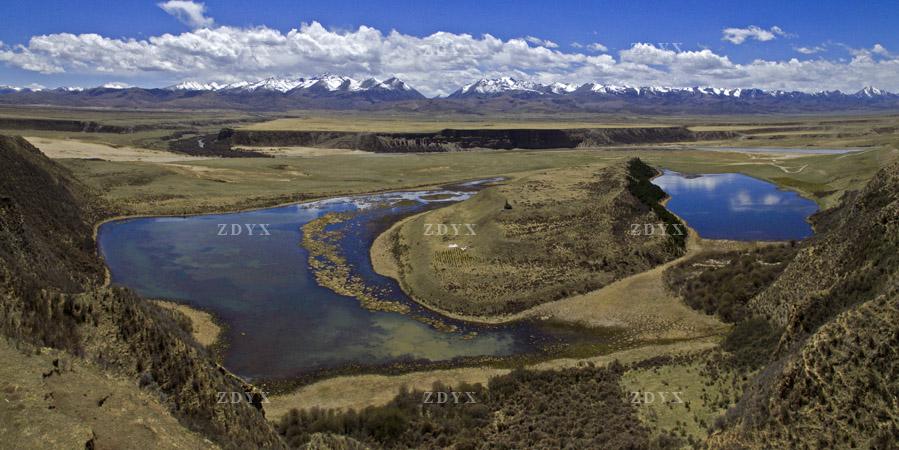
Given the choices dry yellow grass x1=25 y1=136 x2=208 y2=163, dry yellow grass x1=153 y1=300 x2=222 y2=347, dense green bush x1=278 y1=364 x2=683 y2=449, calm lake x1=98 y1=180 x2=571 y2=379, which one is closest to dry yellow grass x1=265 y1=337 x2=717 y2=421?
dense green bush x1=278 y1=364 x2=683 y2=449

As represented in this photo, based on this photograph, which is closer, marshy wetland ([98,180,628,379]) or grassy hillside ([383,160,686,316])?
marshy wetland ([98,180,628,379])

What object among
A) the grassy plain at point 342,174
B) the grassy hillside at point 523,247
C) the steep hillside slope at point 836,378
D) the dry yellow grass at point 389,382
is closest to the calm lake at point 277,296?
the dry yellow grass at point 389,382

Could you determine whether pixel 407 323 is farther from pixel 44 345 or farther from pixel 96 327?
pixel 44 345

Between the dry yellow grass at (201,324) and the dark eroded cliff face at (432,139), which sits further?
the dark eroded cliff face at (432,139)

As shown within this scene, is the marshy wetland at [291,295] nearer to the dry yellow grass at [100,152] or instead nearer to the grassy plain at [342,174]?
the grassy plain at [342,174]

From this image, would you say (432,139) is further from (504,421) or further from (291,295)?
(504,421)

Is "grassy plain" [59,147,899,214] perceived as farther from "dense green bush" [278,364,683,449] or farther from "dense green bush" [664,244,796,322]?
"dense green bush" [278,364,683,449]

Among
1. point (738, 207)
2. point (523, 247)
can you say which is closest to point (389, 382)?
point (523, 247)
